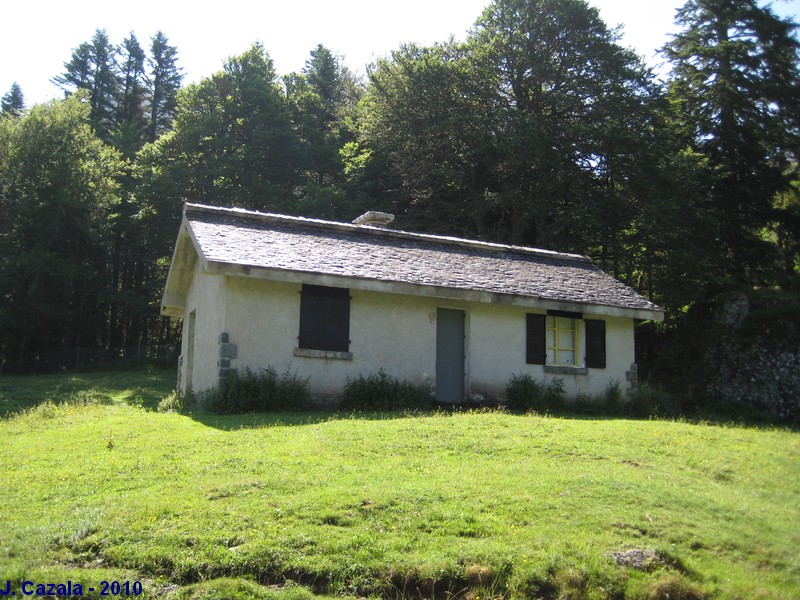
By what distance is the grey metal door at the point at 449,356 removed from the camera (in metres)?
17.1

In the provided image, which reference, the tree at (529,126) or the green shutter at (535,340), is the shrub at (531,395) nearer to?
the green shutter at (535,340)

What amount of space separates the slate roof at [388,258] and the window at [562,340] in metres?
0.74

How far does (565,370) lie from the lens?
58.7ft

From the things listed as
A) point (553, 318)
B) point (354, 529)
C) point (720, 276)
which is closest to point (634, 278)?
point (720, 276)

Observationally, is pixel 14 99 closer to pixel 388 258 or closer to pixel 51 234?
pixel 51 234

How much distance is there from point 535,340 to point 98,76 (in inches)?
1644

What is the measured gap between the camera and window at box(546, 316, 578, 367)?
18156 millimetres

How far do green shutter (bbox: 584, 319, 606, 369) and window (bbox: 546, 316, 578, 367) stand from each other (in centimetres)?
31

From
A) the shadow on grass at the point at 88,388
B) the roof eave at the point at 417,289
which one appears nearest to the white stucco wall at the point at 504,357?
the roof eave at the point at 417,289

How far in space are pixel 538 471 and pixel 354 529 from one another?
3112mm

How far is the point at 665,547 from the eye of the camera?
22.5 ft

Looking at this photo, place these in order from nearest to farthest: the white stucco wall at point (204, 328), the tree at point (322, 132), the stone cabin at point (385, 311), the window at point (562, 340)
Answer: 1. the stone cabin at point (385, 311)
2. the white stucco wall at point (204, 328)
3. the window at point (562, 340)
4. the tree at point (322, 132)

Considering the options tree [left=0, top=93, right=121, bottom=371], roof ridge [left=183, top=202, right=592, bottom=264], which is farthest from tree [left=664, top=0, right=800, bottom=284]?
tree [left=0, top=93, right=121, bottom=371]

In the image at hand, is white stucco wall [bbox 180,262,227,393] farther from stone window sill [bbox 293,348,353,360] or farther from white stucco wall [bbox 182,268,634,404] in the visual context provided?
stone window sill [bbox 293,348,353,360]
